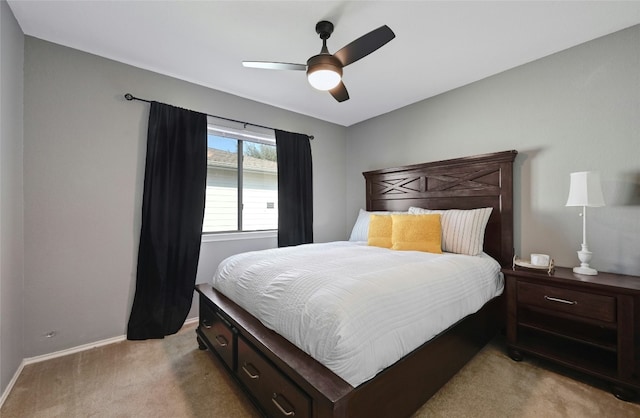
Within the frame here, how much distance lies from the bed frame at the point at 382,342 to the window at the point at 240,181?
3.68ft

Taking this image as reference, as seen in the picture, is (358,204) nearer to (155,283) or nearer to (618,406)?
(155,283)

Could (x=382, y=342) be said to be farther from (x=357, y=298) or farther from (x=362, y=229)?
(x=362, y=229)

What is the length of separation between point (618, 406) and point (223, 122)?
12.9ft

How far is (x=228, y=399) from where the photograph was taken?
1.65 metres

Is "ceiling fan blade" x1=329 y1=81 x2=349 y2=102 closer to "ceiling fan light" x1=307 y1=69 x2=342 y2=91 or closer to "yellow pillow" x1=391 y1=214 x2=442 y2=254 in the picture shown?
"ceiling fan light" x1=307 y1=69 x2=342 y2=91

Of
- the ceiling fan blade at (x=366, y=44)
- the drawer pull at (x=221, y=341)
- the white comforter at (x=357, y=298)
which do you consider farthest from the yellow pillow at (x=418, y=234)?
the drawer pull at (x=221, y=341)

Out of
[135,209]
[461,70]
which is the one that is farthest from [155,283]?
[461,70]

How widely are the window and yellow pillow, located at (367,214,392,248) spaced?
54.2 inches

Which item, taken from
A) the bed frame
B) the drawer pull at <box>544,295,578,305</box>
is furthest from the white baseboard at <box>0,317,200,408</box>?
the drawer pull at <box>544,295,578,305</box>

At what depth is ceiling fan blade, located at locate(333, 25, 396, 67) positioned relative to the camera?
156 centimetres

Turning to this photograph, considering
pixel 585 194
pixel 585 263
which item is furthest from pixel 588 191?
pixel 585 263

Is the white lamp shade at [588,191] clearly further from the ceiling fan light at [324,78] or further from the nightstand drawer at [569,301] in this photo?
the ceiling fan light at [324,78]

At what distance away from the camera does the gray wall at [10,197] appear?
1.68 m

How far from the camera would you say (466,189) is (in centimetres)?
284
